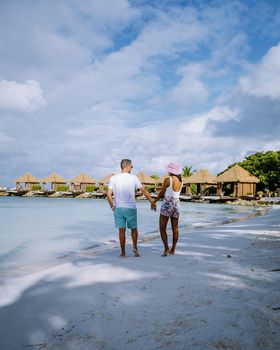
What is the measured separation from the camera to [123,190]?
4293 mm

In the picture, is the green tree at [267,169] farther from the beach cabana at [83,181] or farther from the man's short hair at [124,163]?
the man's short hair at [124,163]

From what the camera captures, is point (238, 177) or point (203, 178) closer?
point (238, 177)

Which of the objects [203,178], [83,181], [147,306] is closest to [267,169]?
[203,178]

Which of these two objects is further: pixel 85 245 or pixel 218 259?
pixel 85 245

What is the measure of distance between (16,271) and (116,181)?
A: 195cm

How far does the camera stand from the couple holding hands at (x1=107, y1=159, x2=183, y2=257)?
4.29m

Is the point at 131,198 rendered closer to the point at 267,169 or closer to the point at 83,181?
the point at 267,169

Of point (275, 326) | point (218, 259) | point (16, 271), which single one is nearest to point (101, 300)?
point (275, 326)

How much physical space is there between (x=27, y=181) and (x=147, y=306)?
50502 mm

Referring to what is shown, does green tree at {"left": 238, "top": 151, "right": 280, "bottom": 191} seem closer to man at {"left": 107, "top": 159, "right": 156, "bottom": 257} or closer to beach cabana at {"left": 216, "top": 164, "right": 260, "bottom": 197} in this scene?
beach cabana at {"left": 216, "top": 164, "right": 260, "bottom": 197}

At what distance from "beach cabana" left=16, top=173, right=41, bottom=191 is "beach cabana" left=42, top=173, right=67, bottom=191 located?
1775 mm

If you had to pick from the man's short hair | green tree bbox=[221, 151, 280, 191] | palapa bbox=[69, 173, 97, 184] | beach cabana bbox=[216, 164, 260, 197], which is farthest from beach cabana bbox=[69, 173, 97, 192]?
the man's short hair

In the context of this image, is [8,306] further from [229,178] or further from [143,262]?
[229,178]

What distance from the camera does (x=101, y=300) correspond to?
2475 mm
